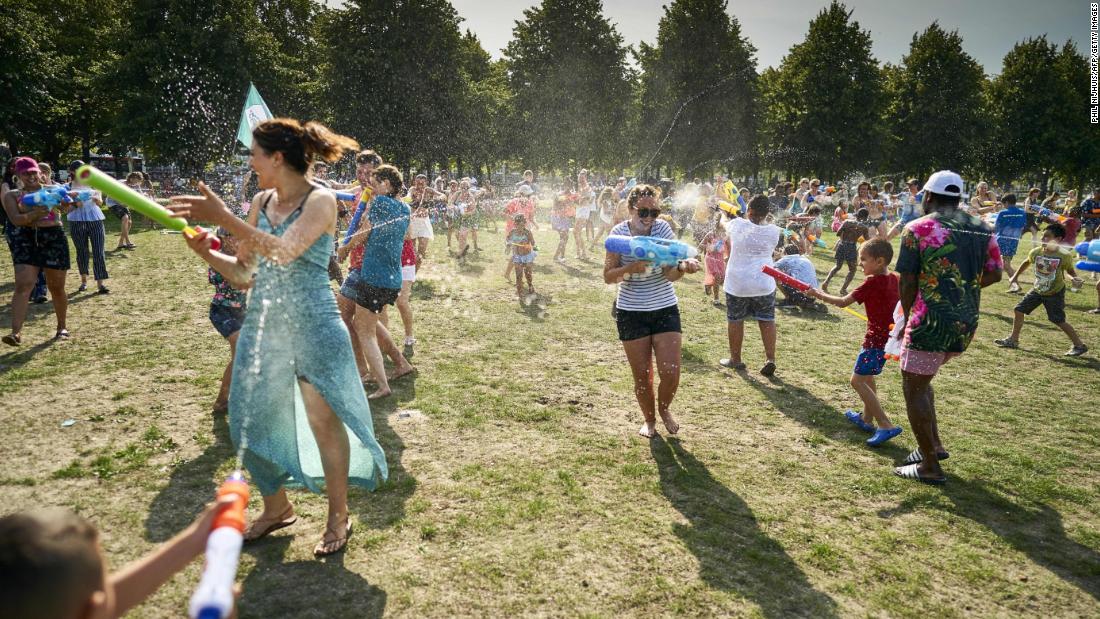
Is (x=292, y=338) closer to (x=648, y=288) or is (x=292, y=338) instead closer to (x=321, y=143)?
(x=321, y=143)

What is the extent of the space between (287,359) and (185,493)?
1.84 meters

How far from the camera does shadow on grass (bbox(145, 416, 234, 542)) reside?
12.9 feet

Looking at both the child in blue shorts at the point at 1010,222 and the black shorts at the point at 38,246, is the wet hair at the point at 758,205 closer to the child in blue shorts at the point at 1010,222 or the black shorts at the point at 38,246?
the child in blue shorts at the point at 1010,222

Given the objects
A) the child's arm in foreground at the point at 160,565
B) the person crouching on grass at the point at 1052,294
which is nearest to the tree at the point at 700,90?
the person crouching on grass at the point at 1052,294

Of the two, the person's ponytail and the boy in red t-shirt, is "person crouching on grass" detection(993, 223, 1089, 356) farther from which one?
the person's ponytail

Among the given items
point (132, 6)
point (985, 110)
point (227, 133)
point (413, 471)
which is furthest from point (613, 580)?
point (985, 110)

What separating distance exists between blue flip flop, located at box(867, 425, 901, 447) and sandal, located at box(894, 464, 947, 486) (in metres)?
0.51

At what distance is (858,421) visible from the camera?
19.3 ft

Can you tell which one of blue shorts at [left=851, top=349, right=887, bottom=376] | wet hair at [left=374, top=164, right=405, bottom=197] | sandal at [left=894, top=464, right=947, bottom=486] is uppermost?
wet hair at [left=374, top=164, right=405, bottom=197]

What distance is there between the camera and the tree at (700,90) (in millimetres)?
41281

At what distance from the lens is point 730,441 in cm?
552

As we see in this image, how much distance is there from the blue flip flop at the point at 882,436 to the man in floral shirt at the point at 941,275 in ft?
3.08

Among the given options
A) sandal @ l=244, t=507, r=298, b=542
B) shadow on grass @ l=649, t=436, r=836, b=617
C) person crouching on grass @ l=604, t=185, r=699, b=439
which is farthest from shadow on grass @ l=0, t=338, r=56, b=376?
shadow on grass @ l=649, t=436, r=836, b=617

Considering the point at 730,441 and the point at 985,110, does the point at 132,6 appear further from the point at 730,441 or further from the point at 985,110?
the point at 985,110
